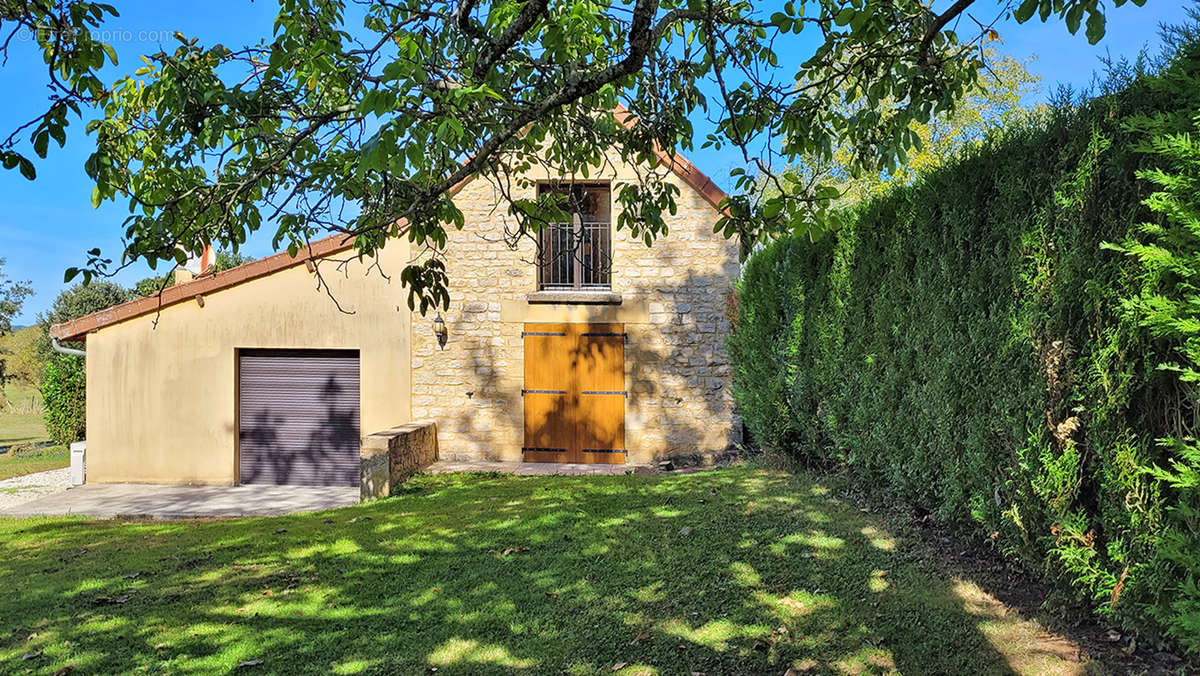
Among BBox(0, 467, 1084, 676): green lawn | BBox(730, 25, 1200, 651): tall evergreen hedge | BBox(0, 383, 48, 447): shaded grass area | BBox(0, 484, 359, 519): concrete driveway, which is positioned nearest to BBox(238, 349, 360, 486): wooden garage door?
BBox(0, 484, 359, 519): concrete driveway

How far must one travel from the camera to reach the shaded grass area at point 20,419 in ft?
75.5

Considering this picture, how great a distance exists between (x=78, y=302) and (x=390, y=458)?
19.1 m

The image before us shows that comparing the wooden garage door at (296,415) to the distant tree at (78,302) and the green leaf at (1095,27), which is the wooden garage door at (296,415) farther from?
the distant tree at (78,302)

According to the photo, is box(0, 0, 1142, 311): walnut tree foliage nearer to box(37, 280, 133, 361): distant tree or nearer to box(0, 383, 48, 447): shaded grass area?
box(37, 280, 133, 361): distant tree

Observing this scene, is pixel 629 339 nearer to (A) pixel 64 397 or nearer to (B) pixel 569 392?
(B) pixel 569 392

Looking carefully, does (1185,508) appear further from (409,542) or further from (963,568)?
(409,542)

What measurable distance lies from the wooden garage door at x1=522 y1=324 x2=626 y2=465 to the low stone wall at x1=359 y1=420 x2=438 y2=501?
1834 millimetres

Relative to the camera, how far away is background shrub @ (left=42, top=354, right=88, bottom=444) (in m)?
14.6

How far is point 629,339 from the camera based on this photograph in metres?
11.2

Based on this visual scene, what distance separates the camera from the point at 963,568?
4316mm

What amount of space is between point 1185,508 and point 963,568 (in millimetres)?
1880

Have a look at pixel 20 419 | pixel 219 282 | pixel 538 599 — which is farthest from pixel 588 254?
pixel 20 419

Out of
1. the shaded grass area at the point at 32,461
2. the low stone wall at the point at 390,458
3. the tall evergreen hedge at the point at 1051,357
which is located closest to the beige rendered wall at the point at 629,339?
the low stone wall at the point at 390,458

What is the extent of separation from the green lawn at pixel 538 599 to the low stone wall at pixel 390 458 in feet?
5.73
